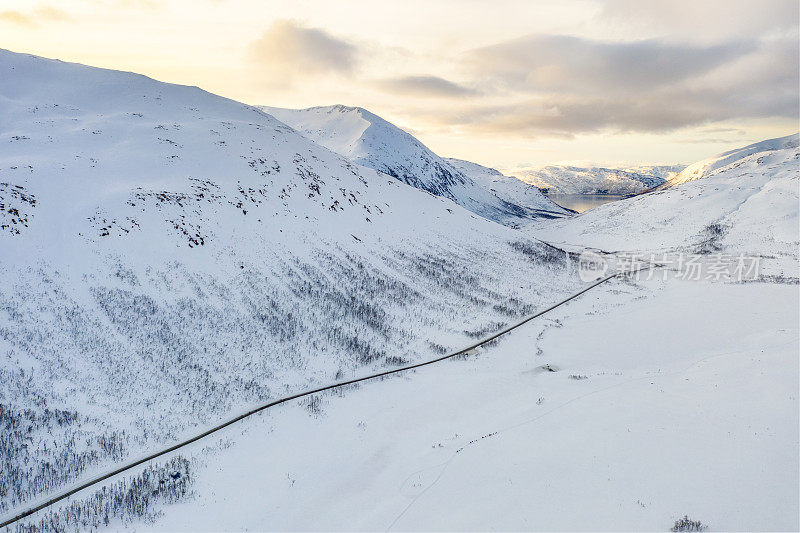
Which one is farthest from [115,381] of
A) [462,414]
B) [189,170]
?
[189,170]

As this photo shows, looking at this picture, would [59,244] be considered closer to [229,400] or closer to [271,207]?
[229,400]

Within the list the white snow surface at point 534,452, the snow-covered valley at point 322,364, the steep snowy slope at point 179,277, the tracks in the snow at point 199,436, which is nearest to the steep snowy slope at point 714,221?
the snow-covered valley at point 322,364

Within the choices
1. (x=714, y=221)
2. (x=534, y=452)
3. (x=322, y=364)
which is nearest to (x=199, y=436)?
(x=322, y=364)

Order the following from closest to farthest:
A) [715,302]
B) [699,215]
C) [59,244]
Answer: [59,244] → [715,302] → [699,215]

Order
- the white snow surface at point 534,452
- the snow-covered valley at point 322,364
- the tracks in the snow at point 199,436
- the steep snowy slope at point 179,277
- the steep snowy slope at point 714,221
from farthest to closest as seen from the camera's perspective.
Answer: the steep snowy slope at point 714,221, the steep snowy slope at point 179,277, the tracks in the snow at point 199,436, the snow-covered valley at point 322,364, the white snow surface at point 534,452

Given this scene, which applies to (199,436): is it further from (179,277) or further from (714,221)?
(714,221)

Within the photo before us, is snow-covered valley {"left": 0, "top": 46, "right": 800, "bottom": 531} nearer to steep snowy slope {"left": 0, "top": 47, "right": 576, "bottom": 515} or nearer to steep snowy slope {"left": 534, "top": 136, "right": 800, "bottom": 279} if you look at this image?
steep snowy slope {"left": 0, "top": 47, "right": 576, "bottom": 515}

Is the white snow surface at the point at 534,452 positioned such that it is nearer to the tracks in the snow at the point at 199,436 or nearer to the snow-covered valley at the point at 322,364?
the snow-covered valley at the point at 322,364
